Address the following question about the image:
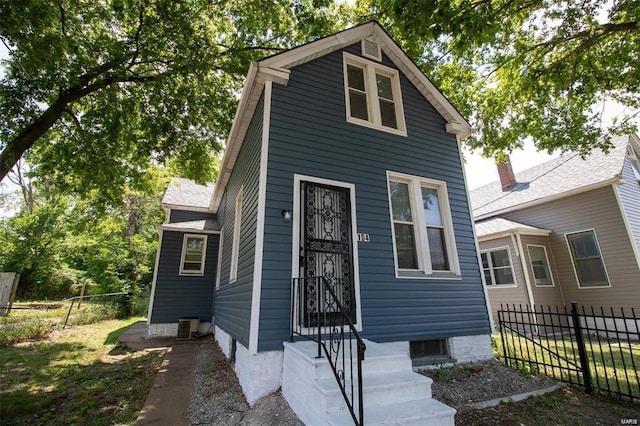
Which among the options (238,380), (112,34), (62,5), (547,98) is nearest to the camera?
(238,380)

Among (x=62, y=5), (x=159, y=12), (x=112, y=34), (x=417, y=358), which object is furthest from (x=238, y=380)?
(x=112, y=34)

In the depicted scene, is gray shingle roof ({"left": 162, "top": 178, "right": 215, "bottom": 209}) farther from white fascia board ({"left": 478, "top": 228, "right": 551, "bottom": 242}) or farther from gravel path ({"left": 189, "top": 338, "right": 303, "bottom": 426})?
white fascia board ({"left": 478, "top": 228, "right": 551, "bottom": 242})

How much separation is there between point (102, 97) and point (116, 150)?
159 cm

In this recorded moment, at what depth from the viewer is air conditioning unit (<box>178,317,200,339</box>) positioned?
9.38 meters

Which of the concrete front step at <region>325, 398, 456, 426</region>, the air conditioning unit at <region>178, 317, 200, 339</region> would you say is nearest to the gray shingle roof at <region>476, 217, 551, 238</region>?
the concrete front step at <region>325, 398, 456, 426</region>

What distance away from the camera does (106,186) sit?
31.2ft

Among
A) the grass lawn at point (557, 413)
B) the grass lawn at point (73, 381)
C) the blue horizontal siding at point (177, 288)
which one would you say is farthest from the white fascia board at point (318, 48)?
the blue horizontal siding at point (177, 288)

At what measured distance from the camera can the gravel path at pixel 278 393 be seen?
3.57 m

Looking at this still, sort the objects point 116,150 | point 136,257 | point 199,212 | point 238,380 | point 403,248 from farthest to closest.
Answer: point 136,257, point 199,212, point 116,150, point 403,248, point 238,380

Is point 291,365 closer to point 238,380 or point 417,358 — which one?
point 238,380

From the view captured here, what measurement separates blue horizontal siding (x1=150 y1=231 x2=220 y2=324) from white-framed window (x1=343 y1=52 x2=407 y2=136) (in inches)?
297

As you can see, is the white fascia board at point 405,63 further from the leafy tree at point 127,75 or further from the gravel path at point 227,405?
the gravel path at point 227,405

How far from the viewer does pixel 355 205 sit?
518 cm

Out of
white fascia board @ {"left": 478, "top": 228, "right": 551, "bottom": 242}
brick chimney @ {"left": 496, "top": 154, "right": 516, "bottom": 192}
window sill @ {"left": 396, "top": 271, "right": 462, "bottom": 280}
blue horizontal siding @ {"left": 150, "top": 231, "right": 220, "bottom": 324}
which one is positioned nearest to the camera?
window sill @ {"left": 396, "top": 271, "right": 462, "bottom": 280}
